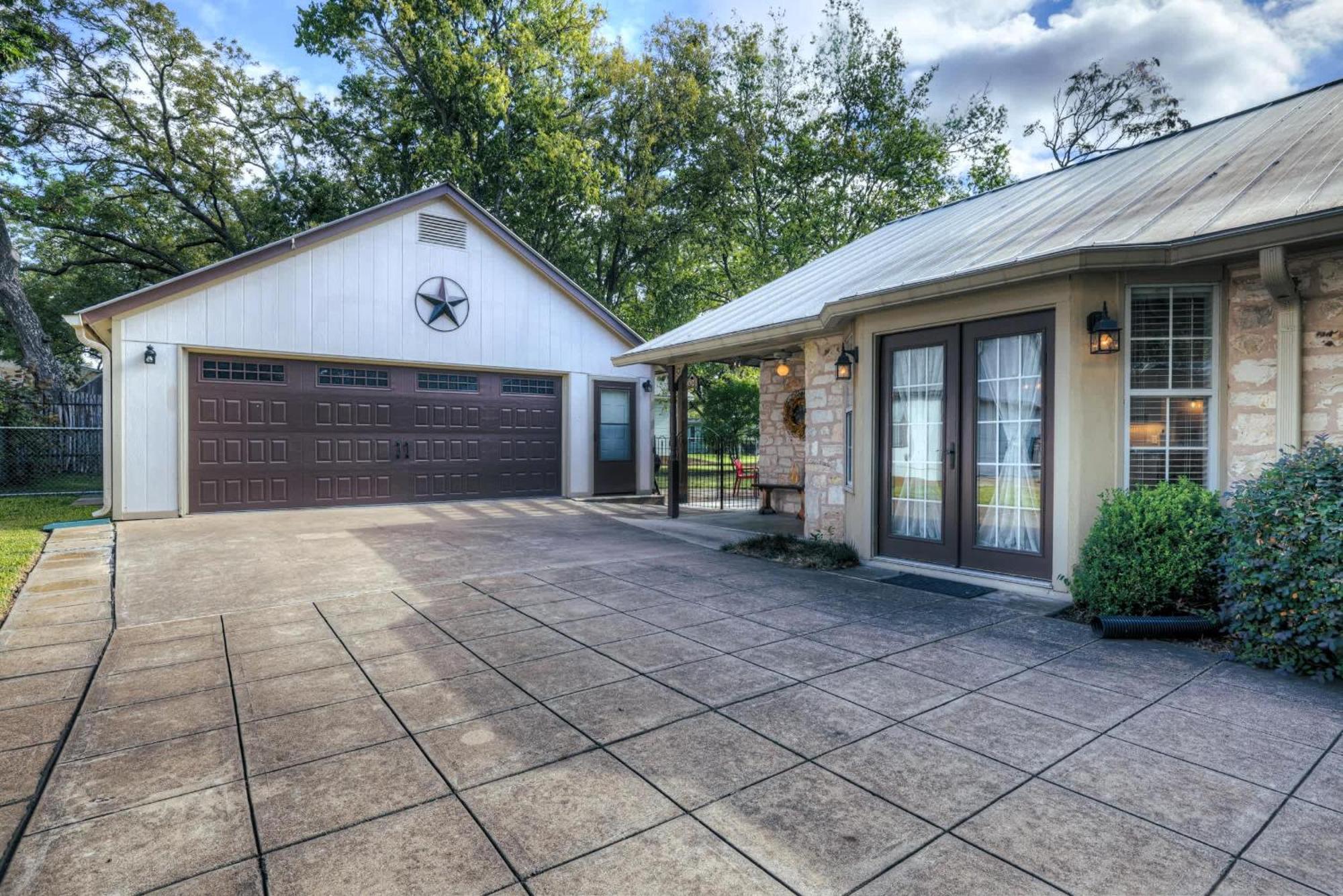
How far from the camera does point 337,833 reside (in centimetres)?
203

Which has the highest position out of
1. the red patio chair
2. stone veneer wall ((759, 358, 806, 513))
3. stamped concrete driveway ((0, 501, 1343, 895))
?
stone veneer wall ((759, 358, 806, 513))

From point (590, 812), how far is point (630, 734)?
22.7 inches

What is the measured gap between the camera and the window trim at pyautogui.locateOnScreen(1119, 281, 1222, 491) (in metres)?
4.64

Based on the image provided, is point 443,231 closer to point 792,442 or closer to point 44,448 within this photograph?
point 792,442

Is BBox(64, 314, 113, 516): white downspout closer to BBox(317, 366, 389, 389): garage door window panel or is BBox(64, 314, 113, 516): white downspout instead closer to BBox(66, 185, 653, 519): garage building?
BBox(66, 185, 653, 519): garage building

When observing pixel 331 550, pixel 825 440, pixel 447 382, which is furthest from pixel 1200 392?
pixel 447 382

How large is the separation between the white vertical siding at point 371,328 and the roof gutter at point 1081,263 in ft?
20.1

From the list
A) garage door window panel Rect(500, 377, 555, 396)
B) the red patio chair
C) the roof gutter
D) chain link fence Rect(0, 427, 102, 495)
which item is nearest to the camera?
the roof gutter

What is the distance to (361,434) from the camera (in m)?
10.6

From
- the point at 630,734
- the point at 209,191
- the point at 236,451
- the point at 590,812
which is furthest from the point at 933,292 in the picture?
the point at 209,191

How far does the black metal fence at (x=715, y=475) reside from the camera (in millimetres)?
12211

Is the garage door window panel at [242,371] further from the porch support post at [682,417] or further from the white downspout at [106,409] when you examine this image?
the porch support post at [682,417]

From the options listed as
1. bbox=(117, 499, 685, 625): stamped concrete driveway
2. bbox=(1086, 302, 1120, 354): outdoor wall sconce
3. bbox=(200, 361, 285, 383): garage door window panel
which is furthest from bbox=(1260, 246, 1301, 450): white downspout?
bbox=(200, 361, 285, 383): garage door window panel

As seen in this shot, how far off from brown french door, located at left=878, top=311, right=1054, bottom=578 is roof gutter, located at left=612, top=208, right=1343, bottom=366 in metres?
0.47
